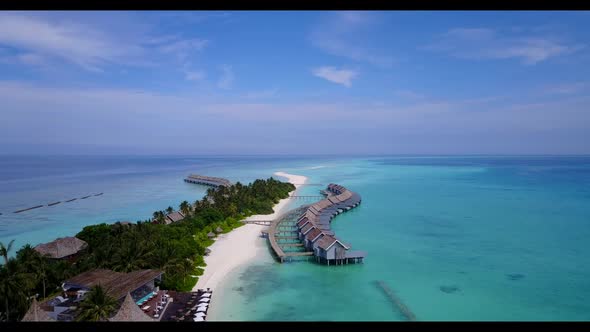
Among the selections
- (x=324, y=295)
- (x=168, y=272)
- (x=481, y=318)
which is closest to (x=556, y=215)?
(x=481, y=318)

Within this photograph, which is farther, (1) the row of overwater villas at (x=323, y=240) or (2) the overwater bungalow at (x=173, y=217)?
(2) the overwater bungalow at (x=173, y=217)

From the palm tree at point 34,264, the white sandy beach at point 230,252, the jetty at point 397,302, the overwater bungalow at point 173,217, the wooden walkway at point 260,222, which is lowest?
the jetty at point 397,302

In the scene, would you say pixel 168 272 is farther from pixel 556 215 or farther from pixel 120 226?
pixel 556 215

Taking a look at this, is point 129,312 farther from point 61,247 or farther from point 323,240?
point 323,240

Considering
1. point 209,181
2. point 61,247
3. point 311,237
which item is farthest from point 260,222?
point 209,181

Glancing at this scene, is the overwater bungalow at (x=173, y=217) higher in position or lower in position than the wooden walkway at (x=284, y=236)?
higher

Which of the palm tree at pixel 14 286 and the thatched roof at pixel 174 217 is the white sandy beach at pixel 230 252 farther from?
the palm tree at pixel 14 286

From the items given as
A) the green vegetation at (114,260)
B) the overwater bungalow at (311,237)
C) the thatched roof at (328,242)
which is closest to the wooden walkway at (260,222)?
the green vegetation at (114,260)
